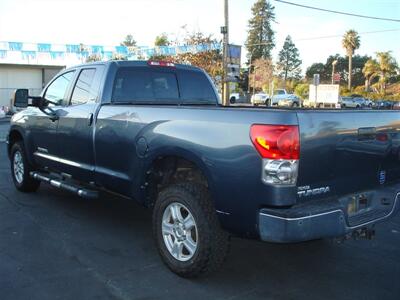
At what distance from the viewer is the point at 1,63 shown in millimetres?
41781

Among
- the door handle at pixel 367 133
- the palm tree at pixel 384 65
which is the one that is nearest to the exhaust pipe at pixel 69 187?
the door handle at pixel 367 133

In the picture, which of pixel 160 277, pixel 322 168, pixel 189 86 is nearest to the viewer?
pixel 322 168

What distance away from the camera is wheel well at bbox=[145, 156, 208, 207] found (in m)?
4.51

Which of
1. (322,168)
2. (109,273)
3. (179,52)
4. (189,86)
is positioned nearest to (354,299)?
(322,168)

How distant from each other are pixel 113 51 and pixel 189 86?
37.4 meters

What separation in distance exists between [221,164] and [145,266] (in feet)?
4.68

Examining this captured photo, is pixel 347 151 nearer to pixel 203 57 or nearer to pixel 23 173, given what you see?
pixel 23 173

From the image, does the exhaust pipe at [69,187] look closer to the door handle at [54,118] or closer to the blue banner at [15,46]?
the door handle at [54,118]

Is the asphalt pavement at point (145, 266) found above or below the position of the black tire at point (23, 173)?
below

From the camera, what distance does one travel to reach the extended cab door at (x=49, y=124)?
20.9 feet

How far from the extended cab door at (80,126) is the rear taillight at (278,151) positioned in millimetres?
2499

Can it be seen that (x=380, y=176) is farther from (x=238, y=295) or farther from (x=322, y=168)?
(x=238, y=295)

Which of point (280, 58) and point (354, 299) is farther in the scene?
point (280, 58)

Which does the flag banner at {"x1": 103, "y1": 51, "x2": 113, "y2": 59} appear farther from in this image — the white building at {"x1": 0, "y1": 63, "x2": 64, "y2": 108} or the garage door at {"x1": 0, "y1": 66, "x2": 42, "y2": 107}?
the garage door at {"x1": 0, "y1": 66, "x2": 42, "y2": 107}
